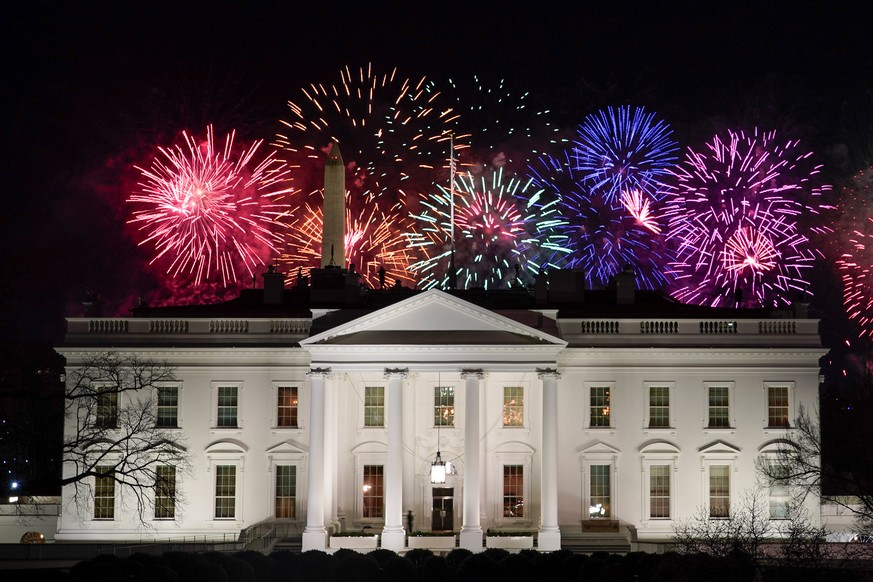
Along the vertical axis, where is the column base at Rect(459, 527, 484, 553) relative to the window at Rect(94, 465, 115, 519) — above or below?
below

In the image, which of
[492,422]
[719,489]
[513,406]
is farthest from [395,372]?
[719,489]

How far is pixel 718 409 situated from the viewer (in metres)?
64.8

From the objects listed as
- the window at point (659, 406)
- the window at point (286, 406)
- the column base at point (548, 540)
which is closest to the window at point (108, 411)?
the window at point (286, 406)

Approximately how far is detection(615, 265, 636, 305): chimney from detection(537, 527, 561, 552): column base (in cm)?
1188

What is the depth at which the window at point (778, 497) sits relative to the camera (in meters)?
63.1

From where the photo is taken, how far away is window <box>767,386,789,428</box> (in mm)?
64625

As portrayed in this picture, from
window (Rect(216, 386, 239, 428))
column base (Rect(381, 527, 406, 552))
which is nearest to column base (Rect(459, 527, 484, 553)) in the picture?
column base (Rect(381, 527, 406, 552))

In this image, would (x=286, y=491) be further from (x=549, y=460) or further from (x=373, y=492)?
(x=549, y=460)

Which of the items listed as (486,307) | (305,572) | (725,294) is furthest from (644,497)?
(305,572)

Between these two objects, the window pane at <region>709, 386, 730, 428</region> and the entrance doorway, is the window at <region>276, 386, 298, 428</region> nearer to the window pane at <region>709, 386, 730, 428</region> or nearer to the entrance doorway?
the entrance doorway

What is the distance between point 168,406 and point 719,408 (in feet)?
73.6

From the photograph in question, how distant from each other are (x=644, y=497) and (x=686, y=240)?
38.7 feet

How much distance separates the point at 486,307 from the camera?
213ft

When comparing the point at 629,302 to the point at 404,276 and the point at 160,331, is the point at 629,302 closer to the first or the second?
the point at 404,276
